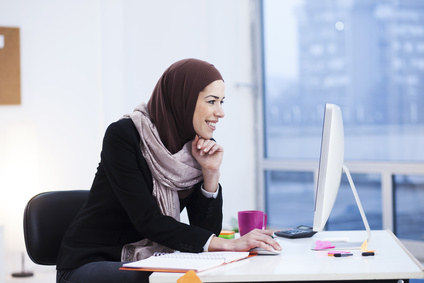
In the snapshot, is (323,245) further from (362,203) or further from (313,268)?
(362,203)

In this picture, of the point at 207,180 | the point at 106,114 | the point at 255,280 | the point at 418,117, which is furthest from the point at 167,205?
the point at 418,117

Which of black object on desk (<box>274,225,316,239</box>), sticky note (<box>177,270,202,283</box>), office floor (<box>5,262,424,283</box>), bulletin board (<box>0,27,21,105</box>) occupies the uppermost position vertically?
bulletin board (<box>0,27,21,105</box>)

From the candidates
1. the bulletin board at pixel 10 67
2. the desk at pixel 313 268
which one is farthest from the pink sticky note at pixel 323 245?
the bulletin board at pixel 10 67

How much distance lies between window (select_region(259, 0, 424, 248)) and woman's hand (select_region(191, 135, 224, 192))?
242 centimetres

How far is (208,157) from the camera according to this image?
1.77 meters

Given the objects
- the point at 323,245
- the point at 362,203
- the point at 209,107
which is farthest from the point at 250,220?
the point at 362,203

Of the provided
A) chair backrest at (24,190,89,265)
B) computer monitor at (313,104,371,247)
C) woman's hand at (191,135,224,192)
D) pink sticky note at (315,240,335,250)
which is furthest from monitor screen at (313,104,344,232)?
chair backrest at (24,190,89,265)

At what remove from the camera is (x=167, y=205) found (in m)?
1.71

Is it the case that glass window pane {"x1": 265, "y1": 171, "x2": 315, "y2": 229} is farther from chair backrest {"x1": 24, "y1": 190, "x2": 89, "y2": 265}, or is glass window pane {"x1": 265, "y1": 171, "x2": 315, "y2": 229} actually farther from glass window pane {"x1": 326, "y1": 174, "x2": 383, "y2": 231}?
chair backrest {"x1": 24, "y1": 190, "x2": 89, "y2": 265}

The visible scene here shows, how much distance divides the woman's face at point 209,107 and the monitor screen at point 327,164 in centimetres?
44

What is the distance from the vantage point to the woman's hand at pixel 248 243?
4.70 ft

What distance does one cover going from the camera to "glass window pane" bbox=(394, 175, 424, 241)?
12.5ft

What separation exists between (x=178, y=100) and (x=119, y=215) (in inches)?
16.2

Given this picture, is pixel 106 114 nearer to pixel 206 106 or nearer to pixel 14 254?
pixel 14 254
